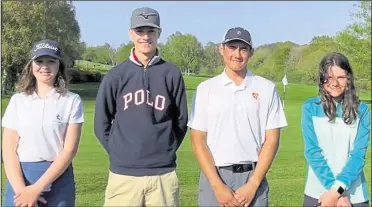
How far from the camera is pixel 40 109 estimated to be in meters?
3.25

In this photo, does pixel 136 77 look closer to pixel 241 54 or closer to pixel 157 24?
pixel 157 24

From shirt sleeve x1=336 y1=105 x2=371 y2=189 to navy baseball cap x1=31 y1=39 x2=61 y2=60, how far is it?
171 centimetres

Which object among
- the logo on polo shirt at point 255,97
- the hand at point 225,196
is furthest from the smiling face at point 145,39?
the hand at point 225,196

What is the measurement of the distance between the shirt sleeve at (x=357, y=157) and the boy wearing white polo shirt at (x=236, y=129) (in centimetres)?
41

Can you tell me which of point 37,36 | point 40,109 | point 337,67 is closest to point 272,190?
point 337,67

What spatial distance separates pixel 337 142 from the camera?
3.35 m

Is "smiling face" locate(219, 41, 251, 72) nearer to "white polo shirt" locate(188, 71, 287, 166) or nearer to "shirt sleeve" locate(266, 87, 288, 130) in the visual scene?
"white polo shirt" locate(188, 71, 287, 166)

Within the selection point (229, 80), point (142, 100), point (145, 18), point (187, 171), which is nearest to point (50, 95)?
point (142, 100)

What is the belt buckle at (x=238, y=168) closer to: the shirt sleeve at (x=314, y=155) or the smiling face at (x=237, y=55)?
the shirt sleeve at (x=314, y=155)

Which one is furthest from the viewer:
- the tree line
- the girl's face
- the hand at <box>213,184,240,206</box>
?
the tree line

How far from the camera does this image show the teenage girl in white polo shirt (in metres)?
3.23

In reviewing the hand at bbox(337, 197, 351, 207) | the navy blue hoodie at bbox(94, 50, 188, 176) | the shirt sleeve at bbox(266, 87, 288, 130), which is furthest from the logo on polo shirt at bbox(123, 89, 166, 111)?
the hand at bbox(337, 197, 351, 207)

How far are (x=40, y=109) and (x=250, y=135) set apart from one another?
3.79 feet

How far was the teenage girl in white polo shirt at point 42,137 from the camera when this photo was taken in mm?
3227
